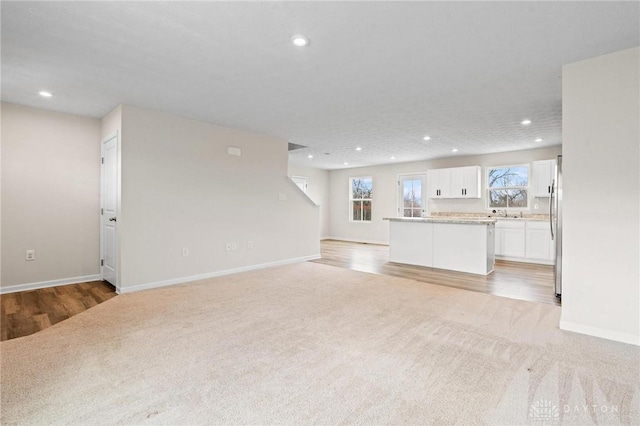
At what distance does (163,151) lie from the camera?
4.36m

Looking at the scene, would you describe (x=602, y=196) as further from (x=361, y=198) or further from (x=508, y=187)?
(x=361, y=198)

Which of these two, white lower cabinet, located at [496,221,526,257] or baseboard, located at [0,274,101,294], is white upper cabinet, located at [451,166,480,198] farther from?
baseboard, located at [0,274,101,294]

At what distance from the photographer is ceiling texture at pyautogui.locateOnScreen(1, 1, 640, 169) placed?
211 cm

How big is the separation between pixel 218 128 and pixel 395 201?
5623 millimetres

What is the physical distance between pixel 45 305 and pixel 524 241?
7.66 meters

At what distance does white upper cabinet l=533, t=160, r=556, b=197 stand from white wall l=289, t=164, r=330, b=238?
552 centimetres

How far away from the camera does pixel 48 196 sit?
4242 mm

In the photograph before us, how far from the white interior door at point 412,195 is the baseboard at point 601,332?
5.62 m

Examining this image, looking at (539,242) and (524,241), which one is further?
(524,241)

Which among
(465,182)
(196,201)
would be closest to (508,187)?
(465,182)

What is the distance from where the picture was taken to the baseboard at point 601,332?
2.54 meters

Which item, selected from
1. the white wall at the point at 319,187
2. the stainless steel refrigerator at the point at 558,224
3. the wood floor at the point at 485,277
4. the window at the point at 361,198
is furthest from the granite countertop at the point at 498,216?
the white wall at the point at 319,187

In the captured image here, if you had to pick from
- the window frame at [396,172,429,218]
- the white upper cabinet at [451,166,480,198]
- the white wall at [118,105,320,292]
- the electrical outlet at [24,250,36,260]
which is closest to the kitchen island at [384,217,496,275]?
the white upper cabinet at [451,166,480,198]

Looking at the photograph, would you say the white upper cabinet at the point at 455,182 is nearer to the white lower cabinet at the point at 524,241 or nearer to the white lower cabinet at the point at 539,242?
the white lower cabinet at the point at 524,241
